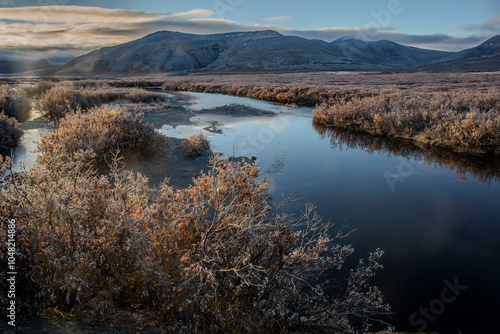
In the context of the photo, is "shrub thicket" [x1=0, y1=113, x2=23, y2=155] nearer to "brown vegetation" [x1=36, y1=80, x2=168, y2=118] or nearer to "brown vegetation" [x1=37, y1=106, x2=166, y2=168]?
"brown vegetation" [x1=36, y1=80, x2=168, y2=118]

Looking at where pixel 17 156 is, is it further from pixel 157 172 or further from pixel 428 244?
pixel 428 244

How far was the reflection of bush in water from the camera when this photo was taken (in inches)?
375

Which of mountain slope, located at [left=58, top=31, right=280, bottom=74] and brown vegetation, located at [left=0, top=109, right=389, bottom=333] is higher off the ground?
mountain slope, located at [left=58, top=31, right=280, bottom=74]

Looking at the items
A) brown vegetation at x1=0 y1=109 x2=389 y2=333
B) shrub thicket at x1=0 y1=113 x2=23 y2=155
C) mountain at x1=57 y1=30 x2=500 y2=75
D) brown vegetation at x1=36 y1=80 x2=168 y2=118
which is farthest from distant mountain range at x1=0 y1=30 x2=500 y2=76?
brown vegetation at x1=0 y1=109 x2=389 y2=333

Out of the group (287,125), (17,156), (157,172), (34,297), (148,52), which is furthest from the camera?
(148,52)

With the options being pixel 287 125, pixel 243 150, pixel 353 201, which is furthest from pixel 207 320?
pixel 287 125

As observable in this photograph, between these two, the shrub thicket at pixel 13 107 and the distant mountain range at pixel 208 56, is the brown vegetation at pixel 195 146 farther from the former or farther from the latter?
the distant mountain range at pixel 208 56

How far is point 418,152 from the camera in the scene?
11656 millimetres

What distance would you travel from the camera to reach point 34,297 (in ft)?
8.53

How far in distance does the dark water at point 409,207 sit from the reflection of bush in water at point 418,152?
0.04 meters

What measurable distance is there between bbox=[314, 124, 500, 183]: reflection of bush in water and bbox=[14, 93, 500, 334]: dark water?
0.04m

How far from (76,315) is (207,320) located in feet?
3.80

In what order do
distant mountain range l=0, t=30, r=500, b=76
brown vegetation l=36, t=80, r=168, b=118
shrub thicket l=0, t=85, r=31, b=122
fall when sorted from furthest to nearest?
distant mountain range l=0, t=30, r=500, b=76 < brown vegetation l=36, t=80, r=168, b=118 < shrub thicket l=0, t=85, r=31, b=122

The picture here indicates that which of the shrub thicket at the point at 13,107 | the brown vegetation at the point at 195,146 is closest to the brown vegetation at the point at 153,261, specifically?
the brown vegetation at the point at 195,146
